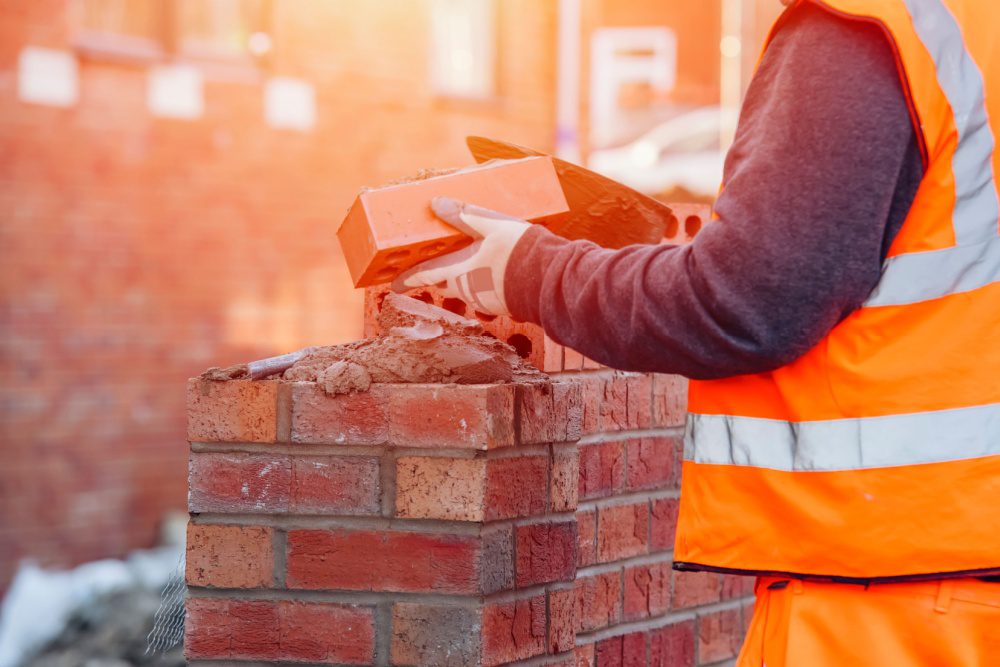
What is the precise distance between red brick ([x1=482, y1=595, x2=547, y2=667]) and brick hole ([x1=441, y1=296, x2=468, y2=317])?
2.06 feet

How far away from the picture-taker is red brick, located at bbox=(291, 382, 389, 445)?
2.00 metres

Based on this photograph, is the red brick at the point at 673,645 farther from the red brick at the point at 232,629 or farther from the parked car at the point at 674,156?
the parked car at the point at 674,156

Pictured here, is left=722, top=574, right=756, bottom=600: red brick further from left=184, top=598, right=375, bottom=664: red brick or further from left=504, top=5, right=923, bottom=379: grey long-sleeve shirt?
left=504, top=5, right=923, bottom=379: grey long-sleeve shirt

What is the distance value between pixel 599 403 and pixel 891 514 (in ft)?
3.67

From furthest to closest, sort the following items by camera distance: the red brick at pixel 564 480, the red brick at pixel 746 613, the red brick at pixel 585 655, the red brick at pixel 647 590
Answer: the red brick at pixel 746 613 → the red brick at pixel 647 590 → the red brick at pixel 585 655 → the red brick at pixel 564 480

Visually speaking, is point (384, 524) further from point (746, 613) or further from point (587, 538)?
point (746, 613)

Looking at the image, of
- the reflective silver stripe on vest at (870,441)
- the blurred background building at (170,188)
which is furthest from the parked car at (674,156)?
the reflective silver stripe on vest at (870,441)

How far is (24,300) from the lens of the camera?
6.04 meters

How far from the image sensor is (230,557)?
2062 mm

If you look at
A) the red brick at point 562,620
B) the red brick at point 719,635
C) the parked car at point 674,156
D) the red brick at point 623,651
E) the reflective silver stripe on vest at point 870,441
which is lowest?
the red brick at point 719,635

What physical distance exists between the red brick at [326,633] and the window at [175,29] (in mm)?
4980

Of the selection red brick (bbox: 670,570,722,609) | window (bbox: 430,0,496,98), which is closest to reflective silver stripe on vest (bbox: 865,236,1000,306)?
red brick (bbox: 670,570,722,609)

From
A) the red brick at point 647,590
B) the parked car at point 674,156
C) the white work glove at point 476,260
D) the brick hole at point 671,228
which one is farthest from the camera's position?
the parked car at point 674,156

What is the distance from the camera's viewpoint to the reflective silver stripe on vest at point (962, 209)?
1441 mm
